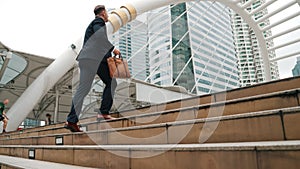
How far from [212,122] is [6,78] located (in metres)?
12.1

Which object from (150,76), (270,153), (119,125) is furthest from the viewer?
(150,76)

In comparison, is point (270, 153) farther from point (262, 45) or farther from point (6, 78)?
point (262, 45)

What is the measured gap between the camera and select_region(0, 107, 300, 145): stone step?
47.3 inches

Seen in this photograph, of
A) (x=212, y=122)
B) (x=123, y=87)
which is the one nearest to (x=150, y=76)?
(x=123, y=87)

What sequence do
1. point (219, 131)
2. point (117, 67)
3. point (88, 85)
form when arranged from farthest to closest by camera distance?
point (117, 67), point (88, 85), point (219, 131)

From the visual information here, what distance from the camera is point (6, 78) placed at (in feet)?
36.0

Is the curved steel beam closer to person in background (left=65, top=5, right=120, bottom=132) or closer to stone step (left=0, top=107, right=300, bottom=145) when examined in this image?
person in background (left=65, top=5, right=120, bottom=132)

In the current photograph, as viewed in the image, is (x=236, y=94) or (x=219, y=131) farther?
(x=236, y=94)

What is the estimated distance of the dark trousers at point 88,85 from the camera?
258 cm

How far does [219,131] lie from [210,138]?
83mm

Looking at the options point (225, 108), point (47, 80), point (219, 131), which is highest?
point (47, 80)

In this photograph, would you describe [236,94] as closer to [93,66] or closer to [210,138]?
[210,138]

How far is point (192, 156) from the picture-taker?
126 cm

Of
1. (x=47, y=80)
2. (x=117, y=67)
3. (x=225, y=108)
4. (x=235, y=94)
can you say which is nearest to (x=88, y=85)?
(x=117, y=67)
